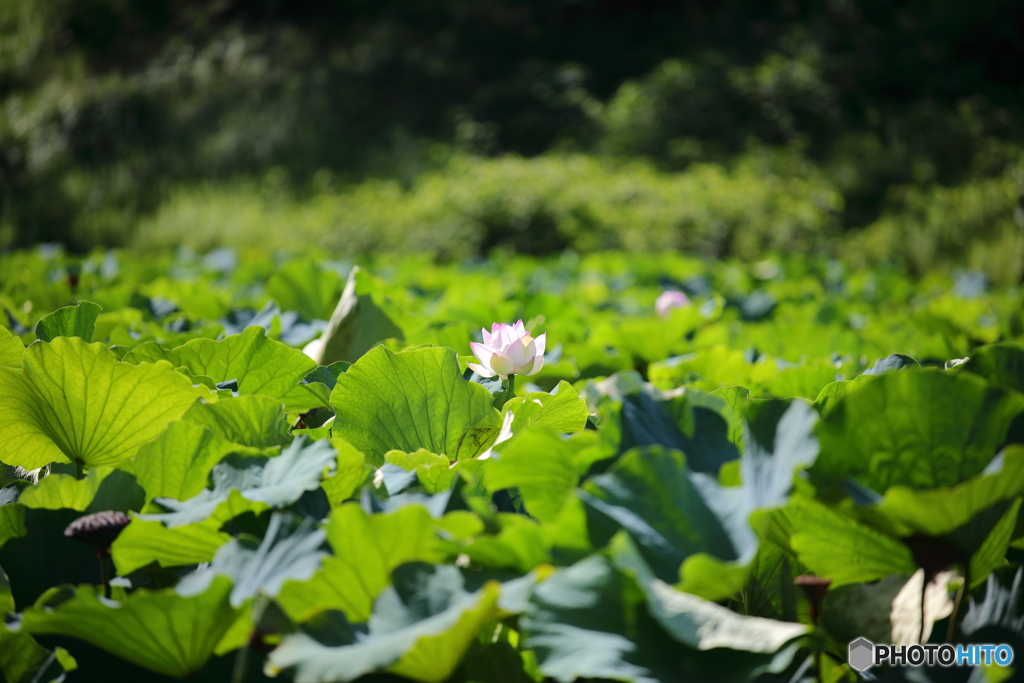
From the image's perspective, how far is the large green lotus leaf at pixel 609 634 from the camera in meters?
0.58

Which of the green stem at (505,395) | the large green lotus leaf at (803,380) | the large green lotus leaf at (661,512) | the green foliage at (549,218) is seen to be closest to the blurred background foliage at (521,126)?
the green foliage at (549,218)

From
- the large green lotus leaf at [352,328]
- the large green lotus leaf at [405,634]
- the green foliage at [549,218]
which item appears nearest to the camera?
the large green lotus leaf at [405,634]

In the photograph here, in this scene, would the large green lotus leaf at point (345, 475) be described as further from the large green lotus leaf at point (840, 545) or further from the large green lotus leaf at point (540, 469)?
the large green lotus leaf at point (840, 545)

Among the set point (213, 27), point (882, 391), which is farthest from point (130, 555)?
point (213, 27)

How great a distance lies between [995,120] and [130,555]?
10.9 meters

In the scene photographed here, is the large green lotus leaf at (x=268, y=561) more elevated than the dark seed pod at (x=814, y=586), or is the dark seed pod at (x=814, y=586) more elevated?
the large green lotus leaf at (x=268, y=561)

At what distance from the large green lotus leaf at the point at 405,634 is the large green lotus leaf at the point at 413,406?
366 millimetres

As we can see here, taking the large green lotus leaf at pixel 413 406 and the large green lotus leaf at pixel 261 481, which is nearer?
the large green lotus leaf at pixel 261 481

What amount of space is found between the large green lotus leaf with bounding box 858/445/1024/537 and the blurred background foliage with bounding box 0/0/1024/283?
505cm

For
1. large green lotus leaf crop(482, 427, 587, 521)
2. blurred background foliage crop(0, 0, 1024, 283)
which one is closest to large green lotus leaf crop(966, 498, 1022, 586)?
large green lotus leaf crop(482, 427, 587, 521)

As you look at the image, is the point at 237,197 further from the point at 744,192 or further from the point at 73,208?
the point at 744,192

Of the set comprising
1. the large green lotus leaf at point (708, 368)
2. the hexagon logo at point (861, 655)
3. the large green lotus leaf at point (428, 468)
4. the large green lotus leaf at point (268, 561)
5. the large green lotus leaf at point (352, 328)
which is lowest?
the large green lotus leaf at point (708, 368)

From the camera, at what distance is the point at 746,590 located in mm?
740

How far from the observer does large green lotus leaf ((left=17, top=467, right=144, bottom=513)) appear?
0.78 m
